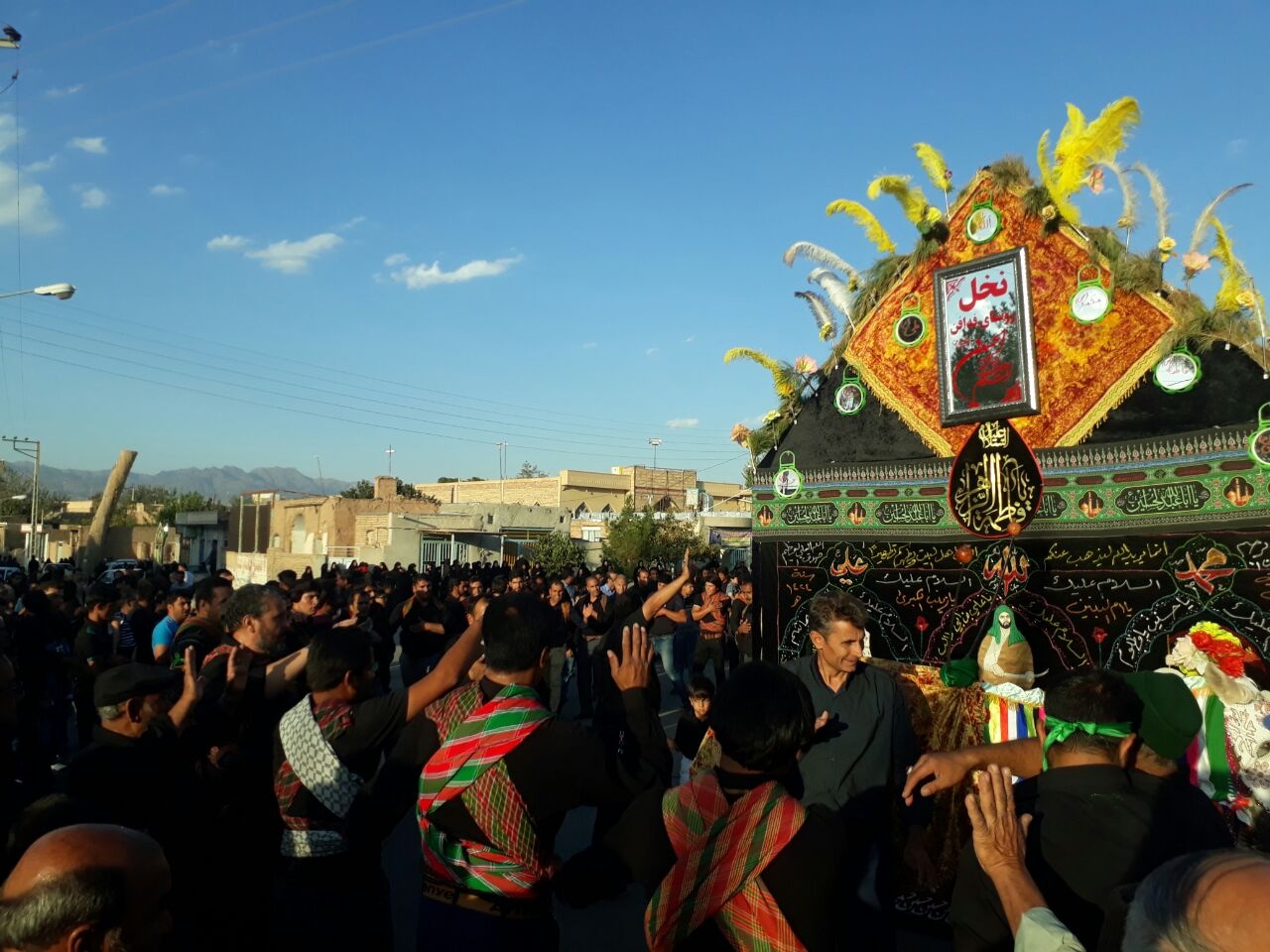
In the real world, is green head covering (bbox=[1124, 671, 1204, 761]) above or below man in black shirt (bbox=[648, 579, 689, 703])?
above

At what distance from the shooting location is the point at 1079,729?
2574mm

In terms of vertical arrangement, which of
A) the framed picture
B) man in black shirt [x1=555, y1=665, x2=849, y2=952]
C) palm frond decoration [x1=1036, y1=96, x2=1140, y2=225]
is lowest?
man in black shirt [x1=555, y1=665, x2=849, y2=952]

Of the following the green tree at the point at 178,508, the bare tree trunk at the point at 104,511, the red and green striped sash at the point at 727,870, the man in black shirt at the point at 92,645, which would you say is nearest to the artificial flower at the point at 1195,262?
the red and green striped sash at the point at 727,870

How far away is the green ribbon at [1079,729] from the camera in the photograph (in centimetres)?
255

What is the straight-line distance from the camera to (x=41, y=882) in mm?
1621

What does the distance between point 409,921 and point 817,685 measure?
272 centimetres

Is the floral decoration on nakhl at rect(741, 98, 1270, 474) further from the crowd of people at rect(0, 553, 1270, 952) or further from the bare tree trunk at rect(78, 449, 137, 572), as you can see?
the bare tree trunk at rect(78, 449, 137, 572)

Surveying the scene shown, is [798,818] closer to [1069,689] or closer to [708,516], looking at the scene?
[1069,689]

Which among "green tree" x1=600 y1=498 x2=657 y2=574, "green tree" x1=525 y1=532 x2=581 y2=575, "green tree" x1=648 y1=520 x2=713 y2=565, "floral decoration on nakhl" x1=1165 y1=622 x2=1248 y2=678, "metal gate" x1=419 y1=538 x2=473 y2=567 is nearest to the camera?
"floral decoration on nakhl" x1=1165 y1=622 x2=1248 y2=678

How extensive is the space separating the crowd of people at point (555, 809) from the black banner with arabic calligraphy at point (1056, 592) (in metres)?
2.28

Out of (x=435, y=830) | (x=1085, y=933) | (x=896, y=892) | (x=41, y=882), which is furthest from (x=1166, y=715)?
(x=896, y=892)

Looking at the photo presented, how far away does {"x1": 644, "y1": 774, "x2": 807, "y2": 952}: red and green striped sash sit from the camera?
7.21 ft

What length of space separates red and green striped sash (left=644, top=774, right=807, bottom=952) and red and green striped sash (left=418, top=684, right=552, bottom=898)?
54cm

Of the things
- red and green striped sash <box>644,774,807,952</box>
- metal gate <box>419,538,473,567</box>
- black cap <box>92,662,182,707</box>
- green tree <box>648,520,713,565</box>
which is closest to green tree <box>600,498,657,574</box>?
green tree <box>648,520,713,565</box>
